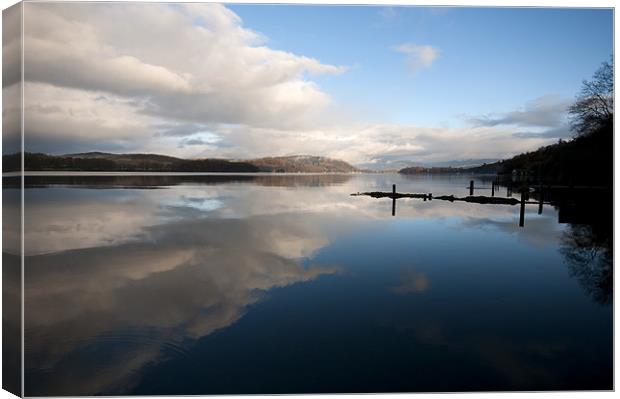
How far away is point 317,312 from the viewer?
592cm

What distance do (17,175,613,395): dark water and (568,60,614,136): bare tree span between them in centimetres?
320

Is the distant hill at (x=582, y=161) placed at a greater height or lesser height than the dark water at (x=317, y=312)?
greater

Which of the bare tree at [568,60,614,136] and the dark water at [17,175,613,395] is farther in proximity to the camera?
the bare tree at [568,60,614,136]

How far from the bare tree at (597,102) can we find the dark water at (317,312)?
3199mm

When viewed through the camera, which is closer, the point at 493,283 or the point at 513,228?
the point at 493,283

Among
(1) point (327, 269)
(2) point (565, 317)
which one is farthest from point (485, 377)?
(1) point (327, 269)

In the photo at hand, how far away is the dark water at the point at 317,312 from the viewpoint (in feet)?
14.4

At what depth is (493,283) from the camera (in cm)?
741

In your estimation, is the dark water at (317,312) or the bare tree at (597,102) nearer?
the dark water at (317,312)

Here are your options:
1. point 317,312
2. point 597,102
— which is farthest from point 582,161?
point 317,312

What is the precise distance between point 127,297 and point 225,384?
3.58 metres

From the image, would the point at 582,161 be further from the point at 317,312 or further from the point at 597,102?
the point at 317,312

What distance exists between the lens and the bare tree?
6.38 metres

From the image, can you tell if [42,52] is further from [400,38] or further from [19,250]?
[400,38]
